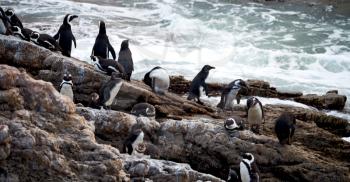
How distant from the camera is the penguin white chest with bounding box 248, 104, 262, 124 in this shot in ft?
33.2

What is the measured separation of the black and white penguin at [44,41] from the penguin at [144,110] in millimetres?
2601

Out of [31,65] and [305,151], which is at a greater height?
[31,65]

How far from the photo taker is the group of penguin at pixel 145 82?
784cm

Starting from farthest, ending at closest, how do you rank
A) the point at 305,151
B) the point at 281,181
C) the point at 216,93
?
the point at 216,93 < the point at 305,151 < the point at 281,181

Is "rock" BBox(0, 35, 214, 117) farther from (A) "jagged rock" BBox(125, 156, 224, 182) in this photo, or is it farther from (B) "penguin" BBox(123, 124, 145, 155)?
(A) "jagged rock" BBox(125, 156, 224, 182)

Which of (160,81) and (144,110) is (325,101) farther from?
(144,110)

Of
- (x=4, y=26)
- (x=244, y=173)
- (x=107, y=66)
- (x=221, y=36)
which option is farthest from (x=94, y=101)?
(x=221, y=36)

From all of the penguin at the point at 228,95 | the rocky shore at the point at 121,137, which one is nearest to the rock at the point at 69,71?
the rocky shore at the point at 121,137

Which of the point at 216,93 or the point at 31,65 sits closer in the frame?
the point at 31,65

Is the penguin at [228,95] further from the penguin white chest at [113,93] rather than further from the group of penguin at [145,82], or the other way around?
the penguin white chest at [113,93]

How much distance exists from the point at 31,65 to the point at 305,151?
191 inches

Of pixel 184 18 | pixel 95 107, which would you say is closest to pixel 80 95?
pixel 95 107

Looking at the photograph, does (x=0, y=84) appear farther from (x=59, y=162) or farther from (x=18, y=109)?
(x=59, y=162)

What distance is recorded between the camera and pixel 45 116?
5.80m
